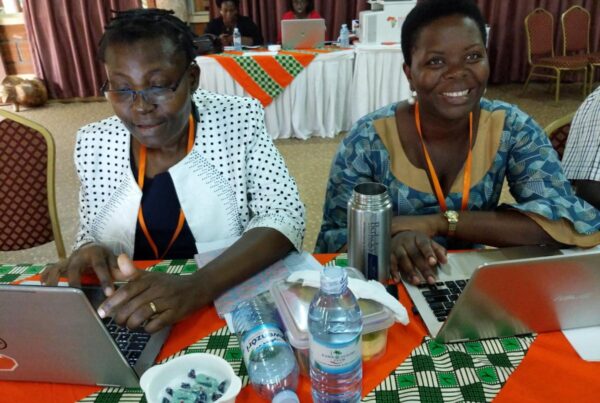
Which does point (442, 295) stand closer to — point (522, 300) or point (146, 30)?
point (522, 300)

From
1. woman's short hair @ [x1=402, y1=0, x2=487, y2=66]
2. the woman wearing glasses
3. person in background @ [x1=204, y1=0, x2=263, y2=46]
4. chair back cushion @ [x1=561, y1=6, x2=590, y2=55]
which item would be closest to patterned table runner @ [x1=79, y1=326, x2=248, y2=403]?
the woman wearing glasses

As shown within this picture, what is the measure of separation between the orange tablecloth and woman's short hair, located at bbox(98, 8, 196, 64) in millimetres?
733

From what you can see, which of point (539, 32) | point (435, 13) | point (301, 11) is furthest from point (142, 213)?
point (539, 32)

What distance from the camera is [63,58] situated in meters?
5.95

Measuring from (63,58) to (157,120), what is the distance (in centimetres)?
561

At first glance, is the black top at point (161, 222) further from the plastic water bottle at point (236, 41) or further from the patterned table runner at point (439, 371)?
the plastic water bottle at point (236, 41)

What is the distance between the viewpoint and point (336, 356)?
68cm

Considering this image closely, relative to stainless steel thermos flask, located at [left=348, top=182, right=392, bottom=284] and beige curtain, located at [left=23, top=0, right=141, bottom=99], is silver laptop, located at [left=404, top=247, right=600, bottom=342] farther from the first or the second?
beige curtain, located at [left=23, top=0, right=141, bottom=99]

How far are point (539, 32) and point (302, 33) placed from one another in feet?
8.96

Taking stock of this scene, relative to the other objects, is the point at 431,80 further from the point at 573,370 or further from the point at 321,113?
the point at 321,113

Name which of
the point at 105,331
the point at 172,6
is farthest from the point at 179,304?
the point at 172,6

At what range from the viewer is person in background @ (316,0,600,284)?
1247mm

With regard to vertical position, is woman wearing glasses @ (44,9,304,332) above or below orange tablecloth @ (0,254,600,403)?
above

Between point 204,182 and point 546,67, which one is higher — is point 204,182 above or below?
above
